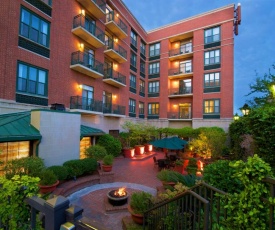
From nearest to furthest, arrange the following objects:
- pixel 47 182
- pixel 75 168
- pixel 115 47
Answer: pixel 47 182, pixel 75 168, pixel 115 47

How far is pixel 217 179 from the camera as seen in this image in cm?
469

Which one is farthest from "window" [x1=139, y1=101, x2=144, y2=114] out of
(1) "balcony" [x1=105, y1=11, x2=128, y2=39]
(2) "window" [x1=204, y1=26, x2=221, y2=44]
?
(2) "window" [x1=204, y1=26, x2=221, y2=44]

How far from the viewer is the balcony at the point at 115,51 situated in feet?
70.8

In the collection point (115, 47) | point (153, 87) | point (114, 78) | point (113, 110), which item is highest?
point (115, 47)

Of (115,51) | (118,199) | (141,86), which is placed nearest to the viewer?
(118,199)

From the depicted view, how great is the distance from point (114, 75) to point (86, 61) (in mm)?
5801

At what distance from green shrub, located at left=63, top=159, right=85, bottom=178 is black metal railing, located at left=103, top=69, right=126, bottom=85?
13177 millimetres

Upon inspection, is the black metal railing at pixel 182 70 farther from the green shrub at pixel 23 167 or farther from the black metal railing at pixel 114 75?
the green shrub at pixel 23 167

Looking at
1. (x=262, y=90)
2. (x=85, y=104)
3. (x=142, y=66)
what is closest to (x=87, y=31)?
(x=85, y=104)

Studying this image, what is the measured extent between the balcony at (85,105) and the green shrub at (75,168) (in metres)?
6.92

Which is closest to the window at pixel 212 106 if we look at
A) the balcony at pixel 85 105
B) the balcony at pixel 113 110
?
the balcony at pixel 113 110

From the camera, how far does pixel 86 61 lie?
17781 millimetres

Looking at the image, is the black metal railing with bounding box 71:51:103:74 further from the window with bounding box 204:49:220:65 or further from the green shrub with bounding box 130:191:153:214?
the window with bounding box 204:49:220:65

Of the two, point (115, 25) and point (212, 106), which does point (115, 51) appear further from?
point (212, 106)
